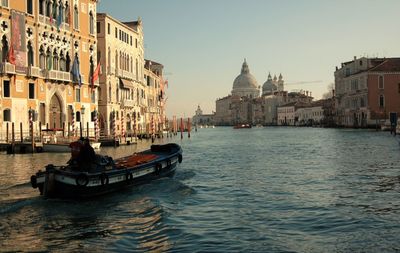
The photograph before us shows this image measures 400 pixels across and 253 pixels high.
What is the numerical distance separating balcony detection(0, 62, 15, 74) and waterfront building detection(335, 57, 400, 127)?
158ft

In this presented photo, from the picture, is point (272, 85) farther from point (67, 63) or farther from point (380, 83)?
point (67, 63)

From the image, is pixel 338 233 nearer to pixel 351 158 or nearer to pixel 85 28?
pixel 351 158

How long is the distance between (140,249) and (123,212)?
3143 millimetres

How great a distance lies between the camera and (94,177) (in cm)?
1279

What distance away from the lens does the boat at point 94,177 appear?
12.2 m

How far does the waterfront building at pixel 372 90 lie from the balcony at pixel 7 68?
48.2 m

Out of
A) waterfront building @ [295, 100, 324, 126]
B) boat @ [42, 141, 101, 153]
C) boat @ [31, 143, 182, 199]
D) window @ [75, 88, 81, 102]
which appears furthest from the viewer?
waterfront building @ [295, 100, 324, 126]

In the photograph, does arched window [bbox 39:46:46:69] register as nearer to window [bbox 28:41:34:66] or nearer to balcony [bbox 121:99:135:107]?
window [bbox 28:41:34:66]

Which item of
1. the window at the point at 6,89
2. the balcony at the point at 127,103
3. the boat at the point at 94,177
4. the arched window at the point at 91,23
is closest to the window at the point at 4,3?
the window at the point at 6,89

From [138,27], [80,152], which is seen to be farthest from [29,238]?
[138,27]

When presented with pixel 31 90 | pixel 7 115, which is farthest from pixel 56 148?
pixel 31 90

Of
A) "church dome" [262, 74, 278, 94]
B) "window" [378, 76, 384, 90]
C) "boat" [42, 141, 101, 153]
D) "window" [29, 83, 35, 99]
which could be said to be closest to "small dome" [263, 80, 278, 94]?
"church dome" [262, 74, 278, 94]

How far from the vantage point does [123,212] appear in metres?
11.5

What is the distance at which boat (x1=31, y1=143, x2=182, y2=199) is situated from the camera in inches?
480
